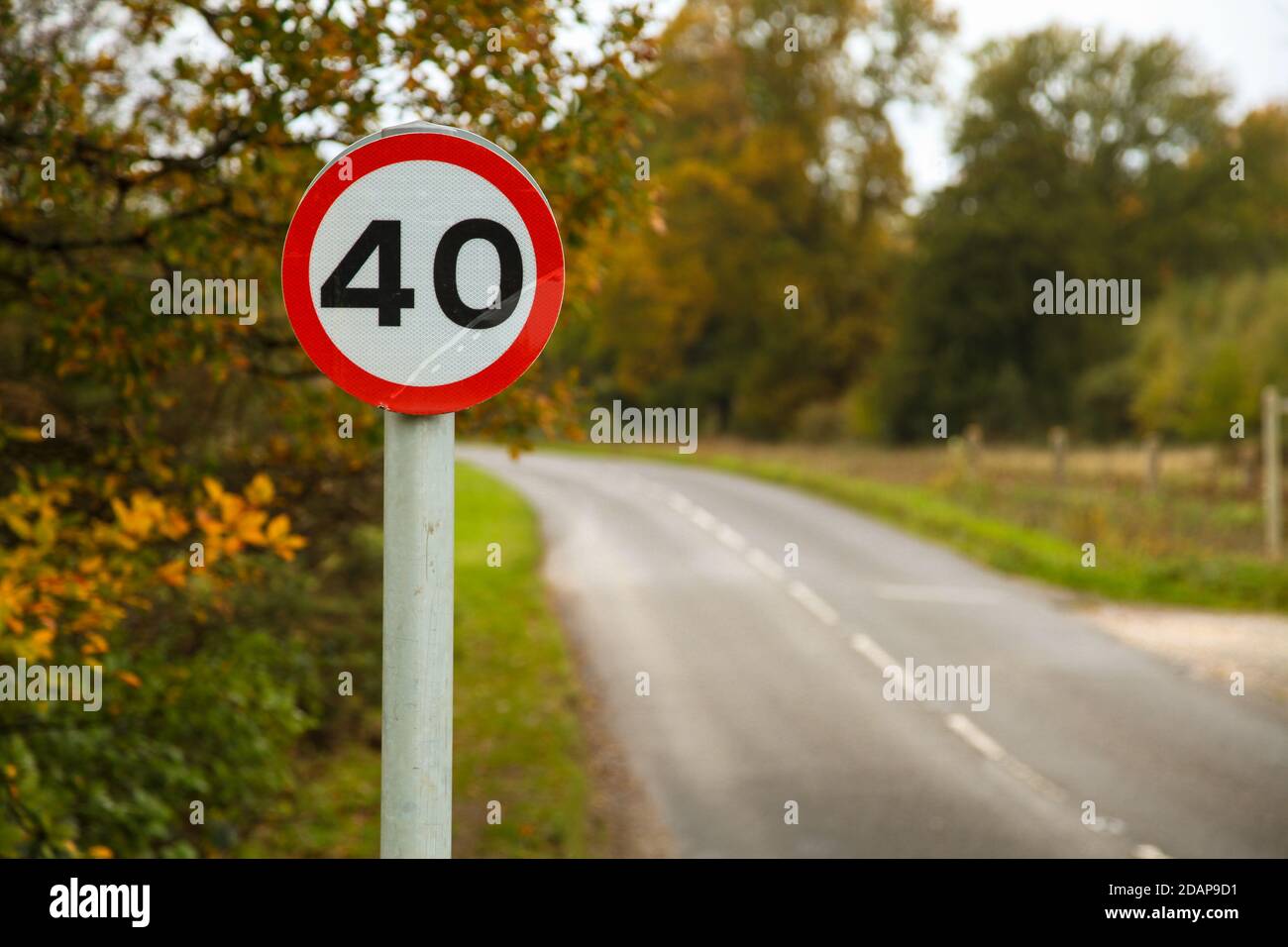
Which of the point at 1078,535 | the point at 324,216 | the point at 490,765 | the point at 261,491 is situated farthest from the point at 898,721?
the point at 1078,535

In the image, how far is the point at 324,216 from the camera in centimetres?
246

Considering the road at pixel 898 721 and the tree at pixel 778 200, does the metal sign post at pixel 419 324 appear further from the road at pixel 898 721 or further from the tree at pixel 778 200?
the tree at pixel 778 200

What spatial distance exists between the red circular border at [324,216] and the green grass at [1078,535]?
1406 cm

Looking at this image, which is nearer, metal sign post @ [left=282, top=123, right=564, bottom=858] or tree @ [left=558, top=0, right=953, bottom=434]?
metal sign post @ [left=282, top=123, right=564, bottom=858]

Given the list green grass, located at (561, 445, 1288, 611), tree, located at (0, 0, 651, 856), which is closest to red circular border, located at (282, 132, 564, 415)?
tree, located at (0, 0, 651, 856)

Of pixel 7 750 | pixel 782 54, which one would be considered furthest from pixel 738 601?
pixel 782 54

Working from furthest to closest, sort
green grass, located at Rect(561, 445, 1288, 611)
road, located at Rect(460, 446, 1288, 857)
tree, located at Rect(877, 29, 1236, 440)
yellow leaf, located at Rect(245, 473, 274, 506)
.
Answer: tree, located at Rect(877, 29, 1236, 440) → green grass, located at Rect(561, 445, 1288, 611) → road, located at Rect(460, 446, 1288, 857) → yellow leaf, located at Rect(245, 473, 274, 506)

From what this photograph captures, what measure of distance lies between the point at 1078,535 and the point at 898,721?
31.5ft

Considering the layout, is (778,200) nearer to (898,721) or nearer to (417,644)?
(898,721)

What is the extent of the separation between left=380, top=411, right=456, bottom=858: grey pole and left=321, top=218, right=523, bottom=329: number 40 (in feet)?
0.72

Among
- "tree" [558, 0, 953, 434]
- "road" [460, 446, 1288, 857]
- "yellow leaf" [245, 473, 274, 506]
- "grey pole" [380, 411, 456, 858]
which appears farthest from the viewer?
"tree" [558, 0, 953, 434]

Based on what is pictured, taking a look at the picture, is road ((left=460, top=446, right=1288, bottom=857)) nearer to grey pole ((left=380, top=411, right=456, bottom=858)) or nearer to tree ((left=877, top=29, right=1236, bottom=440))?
grey pole ((left=380, top=411, right=456, bottom=858))

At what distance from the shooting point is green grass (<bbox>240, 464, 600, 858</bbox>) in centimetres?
671

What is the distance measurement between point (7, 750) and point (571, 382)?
2.55 m
